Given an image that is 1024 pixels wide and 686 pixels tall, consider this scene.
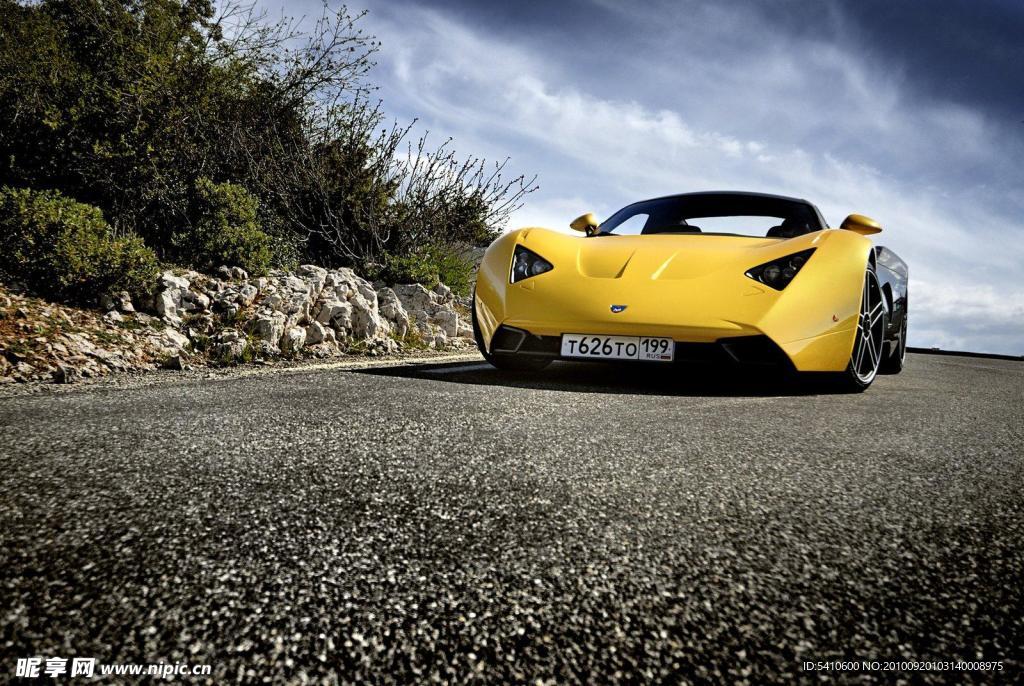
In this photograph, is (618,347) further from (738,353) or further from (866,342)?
(866,342)

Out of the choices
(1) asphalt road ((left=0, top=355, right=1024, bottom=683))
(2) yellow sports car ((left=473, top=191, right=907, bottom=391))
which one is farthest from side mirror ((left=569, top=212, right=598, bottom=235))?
(1) asphalt road ((left=0, top=355, right=1024, bottom=683))

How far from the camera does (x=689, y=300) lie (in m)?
3.56

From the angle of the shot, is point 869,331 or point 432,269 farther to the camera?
point 432,269

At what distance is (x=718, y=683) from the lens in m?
0.91

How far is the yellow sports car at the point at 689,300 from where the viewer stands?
3510mm

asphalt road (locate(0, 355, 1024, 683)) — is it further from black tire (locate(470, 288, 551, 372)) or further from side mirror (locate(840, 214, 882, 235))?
side mirror (locate(840, 214, 882, 235))

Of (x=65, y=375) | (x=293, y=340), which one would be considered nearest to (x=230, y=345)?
(x=293, y=340)

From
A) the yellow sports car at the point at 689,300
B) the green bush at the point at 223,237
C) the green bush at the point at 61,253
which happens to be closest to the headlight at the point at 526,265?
the yellow sports car at the point at 689,300

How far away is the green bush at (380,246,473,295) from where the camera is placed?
7641 millimetres

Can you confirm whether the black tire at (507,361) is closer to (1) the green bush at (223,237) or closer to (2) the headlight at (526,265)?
(2) the headlight at (526,265)

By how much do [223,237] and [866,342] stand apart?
546cm

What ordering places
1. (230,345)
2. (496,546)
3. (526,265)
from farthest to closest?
(230,345) → (526,265) → (496,546)

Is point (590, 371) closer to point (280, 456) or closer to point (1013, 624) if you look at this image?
point (280, 456)

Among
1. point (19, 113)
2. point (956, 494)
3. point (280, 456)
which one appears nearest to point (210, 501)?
point (280, 456)
